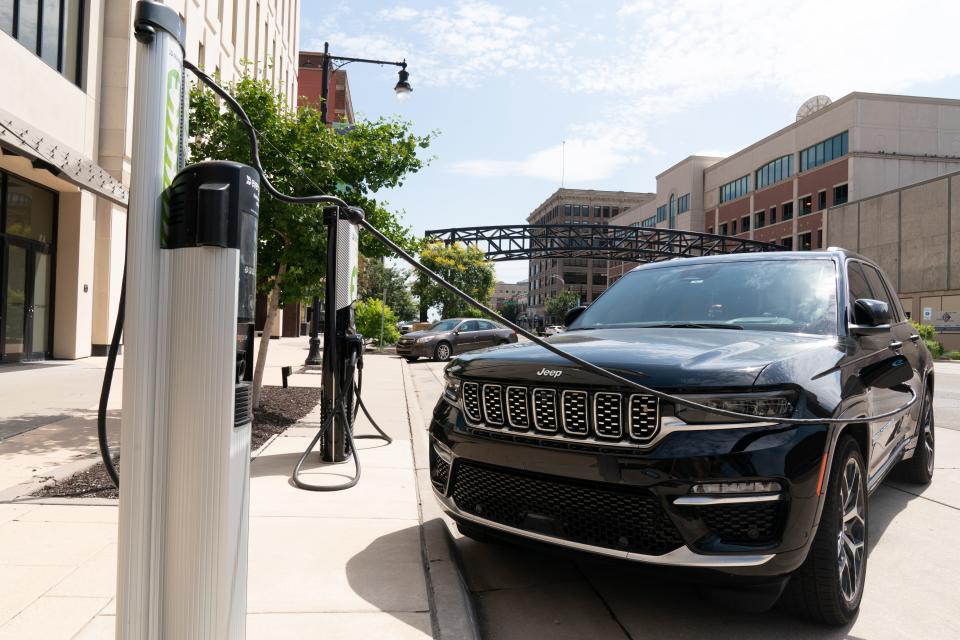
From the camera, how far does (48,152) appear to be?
1103 cm

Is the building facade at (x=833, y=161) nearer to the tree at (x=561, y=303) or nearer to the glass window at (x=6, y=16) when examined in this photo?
the tree at (x=561, y=303)

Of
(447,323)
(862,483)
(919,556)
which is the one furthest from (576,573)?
(447,323)

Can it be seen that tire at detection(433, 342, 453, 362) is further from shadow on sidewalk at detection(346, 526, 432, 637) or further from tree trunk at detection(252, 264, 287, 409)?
shadow on sidewalk at detection(346, 526, 432, 637)

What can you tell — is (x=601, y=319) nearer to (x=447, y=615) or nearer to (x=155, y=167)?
(x=447, y=615)

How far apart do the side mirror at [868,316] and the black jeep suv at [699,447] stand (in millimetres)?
11

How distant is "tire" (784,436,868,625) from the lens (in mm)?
2908

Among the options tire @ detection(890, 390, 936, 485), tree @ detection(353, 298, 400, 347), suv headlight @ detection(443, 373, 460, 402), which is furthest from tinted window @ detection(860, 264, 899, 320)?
tree @ detection(353, 298, 400, 347)

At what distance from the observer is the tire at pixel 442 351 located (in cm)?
2258

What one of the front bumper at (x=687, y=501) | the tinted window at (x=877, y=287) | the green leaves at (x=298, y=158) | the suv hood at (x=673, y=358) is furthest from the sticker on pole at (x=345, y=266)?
the tinted window at (x=877, y=287)

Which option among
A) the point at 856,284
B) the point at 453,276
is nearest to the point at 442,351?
the point at 856,284

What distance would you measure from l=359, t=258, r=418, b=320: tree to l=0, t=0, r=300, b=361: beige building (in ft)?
115

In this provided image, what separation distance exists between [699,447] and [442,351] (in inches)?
794

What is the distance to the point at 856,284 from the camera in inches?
179

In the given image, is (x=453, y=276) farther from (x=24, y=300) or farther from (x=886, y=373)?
(x=886, y=373)
